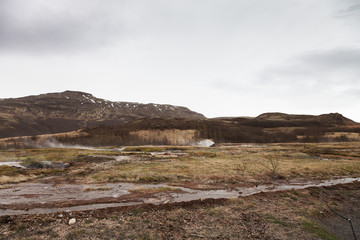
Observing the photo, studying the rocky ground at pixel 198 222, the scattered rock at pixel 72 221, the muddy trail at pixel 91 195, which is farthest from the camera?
the muddy trail at pixel 91 195

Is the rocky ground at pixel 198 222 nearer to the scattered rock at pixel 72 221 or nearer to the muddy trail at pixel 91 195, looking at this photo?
the scattered rock at pixel 72 221

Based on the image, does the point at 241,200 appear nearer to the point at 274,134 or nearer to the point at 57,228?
the point at 57,228

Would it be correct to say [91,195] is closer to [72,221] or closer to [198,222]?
[72,221]

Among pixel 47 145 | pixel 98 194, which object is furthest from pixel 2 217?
pixel 47 145

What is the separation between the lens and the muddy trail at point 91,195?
70.5 ft

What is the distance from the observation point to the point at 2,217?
58.5ft

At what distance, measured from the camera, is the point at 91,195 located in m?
26.1

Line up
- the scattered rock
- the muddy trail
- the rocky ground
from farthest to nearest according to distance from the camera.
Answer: the muddy trail, the scattered rock, the rocky ground

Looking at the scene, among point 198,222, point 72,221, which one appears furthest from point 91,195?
point 198,222

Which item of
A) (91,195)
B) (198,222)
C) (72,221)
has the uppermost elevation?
(72,221)

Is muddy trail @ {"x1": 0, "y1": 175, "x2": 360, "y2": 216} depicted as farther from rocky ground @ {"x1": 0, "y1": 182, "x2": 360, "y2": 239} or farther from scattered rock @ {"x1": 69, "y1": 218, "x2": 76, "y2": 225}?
scattered rock @ {"x1": 69, "y1": 218, "x2": 76, "y2": 225}

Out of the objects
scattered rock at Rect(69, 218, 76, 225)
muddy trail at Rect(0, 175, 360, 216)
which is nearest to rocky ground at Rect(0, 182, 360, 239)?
scattered rock at Rect(69, 218, 76, 225)

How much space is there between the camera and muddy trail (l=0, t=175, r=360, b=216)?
846 inches

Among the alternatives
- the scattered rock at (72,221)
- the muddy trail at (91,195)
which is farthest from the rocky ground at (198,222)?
the muddy trail at (91,195)
